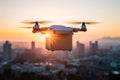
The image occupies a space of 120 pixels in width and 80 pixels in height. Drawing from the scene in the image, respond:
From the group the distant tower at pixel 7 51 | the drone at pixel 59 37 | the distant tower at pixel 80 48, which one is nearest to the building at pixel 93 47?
the distant tower at pixel 80 48

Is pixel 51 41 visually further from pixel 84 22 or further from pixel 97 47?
pixel 97 47

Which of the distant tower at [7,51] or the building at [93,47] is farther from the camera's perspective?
the building at [93,47]

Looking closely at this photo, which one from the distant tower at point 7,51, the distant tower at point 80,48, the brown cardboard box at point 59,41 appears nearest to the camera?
the brown cardboard box at point 59,41

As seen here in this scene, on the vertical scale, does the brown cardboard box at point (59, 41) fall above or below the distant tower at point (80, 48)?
above

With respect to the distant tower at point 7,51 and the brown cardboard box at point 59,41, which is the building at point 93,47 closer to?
the distant tower at point 7,51

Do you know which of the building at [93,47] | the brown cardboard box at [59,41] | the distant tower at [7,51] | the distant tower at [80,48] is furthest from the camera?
the building at [93,47]

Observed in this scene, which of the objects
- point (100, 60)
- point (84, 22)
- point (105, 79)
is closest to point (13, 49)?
point (100, 60)

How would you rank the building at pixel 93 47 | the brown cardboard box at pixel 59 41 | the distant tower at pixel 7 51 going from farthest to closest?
the building at pixel 93 47, the distant tower at pixel 7 51, the brown cardboard box at pixel 59 41

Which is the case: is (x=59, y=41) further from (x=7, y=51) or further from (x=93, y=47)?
(x=93, y=47)

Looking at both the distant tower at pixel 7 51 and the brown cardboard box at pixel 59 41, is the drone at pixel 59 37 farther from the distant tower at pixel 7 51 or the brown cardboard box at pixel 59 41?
the distant tower at pixel 7 51
